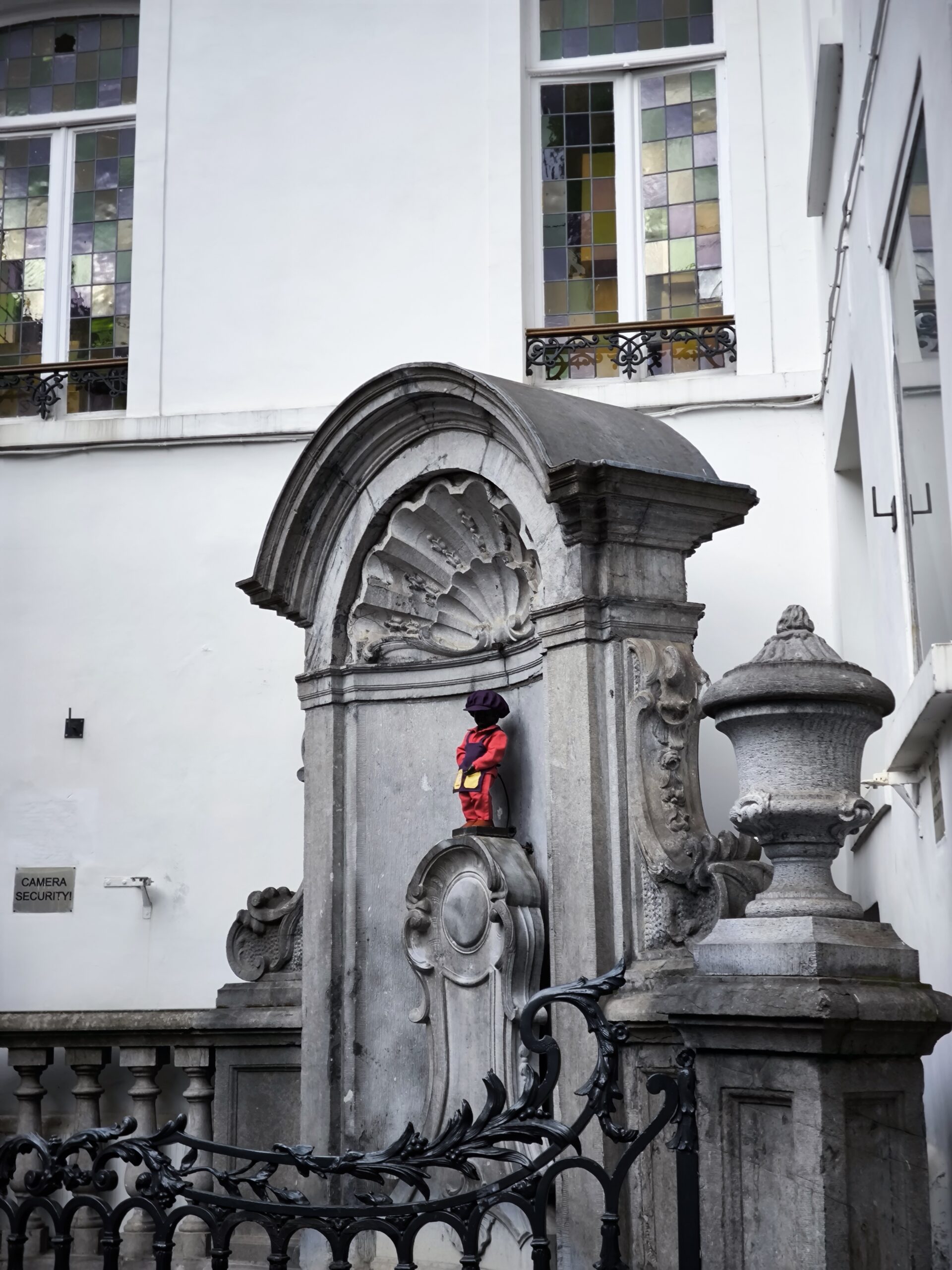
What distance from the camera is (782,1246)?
3453mm

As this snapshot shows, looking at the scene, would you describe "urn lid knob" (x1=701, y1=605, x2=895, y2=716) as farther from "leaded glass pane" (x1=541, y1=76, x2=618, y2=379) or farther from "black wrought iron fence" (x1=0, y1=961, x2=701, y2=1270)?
"leaded glass pane" (x1=541, y1=76, x2=618, y2=379)

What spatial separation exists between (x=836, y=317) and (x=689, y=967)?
332cm

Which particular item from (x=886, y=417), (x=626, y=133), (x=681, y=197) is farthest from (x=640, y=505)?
(x=626, y=133)

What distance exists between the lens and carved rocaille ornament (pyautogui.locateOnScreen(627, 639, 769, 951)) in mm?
5176

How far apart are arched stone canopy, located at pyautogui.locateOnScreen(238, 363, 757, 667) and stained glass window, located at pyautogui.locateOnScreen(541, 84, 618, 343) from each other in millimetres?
2266

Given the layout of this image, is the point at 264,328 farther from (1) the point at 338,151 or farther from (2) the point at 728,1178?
(2) the point at 728,1178

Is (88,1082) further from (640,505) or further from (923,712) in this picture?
(923,712)

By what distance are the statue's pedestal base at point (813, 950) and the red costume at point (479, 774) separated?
7.45 feet

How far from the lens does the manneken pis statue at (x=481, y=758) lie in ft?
19.6

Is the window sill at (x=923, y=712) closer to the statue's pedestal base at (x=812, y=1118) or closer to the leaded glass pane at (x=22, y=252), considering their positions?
the statue's pedestal base at (x=812, y=1118)

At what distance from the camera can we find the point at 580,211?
342 inches

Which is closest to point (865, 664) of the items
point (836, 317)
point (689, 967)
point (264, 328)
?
point (836, 317)

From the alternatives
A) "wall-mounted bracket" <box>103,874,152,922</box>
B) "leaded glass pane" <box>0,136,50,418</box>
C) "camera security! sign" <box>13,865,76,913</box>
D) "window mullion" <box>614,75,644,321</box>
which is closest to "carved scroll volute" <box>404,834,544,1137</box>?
"wall-mounted bracket" <box>103,874,152,922</box>

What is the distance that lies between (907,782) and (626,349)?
3893mm
